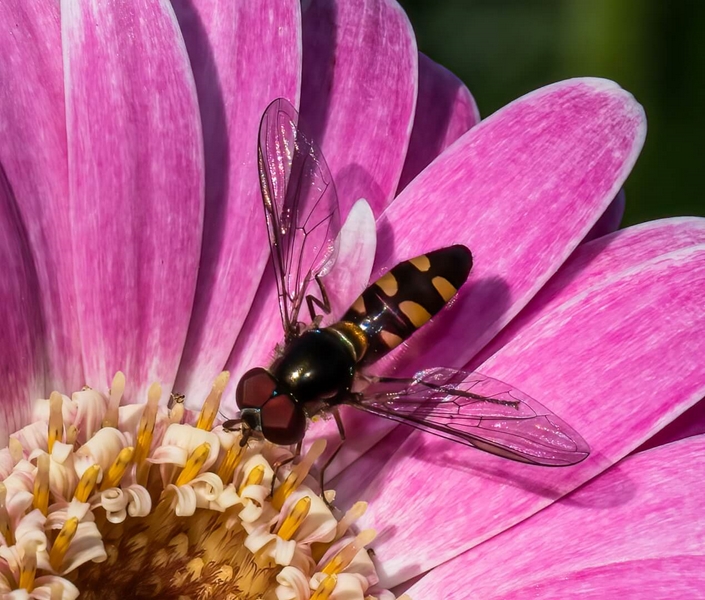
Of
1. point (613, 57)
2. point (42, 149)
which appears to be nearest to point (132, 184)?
point (42, 149)

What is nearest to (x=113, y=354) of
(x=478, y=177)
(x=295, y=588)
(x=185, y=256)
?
(x=185, y=256)

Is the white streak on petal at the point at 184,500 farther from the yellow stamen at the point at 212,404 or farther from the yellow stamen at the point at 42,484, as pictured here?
the yellow stamen at the point at 42,484

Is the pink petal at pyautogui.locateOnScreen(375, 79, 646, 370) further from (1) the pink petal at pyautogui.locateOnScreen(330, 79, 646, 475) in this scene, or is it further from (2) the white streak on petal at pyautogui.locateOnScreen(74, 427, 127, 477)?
(2) the white streak on petal at pyautogui.locateOnScreen(74, 427, 127, 477)

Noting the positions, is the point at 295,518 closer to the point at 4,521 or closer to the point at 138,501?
the point at 138,501

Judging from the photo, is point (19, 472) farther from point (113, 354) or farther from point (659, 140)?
point (659, 140)

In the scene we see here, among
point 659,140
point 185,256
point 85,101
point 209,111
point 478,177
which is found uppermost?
point 85,101

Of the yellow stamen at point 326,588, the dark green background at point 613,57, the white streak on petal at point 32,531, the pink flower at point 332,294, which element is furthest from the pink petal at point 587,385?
the dark green background at point 613,57
